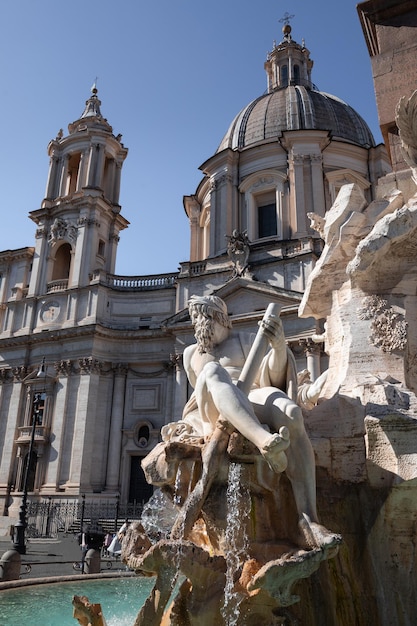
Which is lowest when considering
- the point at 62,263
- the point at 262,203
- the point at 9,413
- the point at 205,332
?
the point at 205,332

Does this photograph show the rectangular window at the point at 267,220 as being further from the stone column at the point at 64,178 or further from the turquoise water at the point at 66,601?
the turquoise water at the point at 66,601

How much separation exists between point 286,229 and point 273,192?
10.8ft

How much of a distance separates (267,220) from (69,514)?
722 inches

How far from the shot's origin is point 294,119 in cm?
3219

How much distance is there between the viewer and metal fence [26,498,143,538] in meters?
22.4

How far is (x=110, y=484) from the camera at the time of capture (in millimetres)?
25156

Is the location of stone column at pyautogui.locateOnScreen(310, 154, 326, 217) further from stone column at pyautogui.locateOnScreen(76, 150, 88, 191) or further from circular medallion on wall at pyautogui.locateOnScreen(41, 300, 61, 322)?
circular medallion on wall at pyautogui.locateOnScreen(41, 300, 61, 322)

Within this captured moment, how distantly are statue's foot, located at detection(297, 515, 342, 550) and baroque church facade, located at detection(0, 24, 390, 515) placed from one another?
58.7ft

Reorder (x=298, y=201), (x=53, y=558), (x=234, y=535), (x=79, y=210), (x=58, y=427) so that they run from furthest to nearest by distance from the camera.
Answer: (x=79, y=210), (x=298, y=201), (x=58, y=427), (x=53, y=558), (x=234, y=535)

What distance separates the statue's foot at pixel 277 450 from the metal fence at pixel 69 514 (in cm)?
2034

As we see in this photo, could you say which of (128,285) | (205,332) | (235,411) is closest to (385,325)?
(205,332)

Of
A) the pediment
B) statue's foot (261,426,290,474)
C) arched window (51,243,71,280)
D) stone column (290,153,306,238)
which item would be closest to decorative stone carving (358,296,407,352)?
statue's foot (261,426,290,474)

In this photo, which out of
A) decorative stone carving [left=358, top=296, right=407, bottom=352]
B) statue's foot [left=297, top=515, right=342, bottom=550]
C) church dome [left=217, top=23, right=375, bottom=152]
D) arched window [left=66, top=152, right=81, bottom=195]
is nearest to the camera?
statue's foot [left=297, top=515, right=342, bottom=550]

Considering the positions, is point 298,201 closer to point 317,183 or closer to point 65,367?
point 317,183
